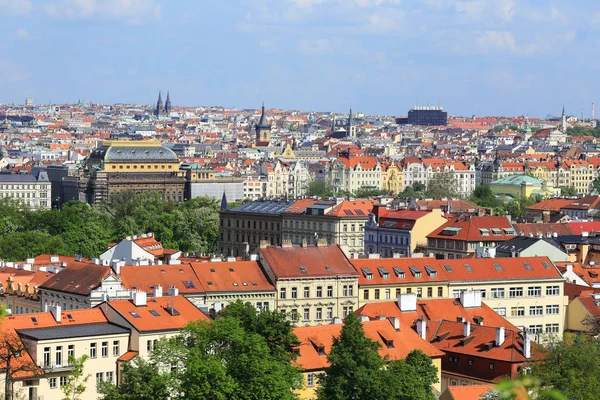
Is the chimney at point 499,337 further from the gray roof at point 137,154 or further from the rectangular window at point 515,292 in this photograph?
the gray roof at point 137,154

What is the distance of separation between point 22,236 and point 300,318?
134 feet

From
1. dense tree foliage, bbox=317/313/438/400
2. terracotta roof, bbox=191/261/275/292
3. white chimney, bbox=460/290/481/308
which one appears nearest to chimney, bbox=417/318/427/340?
white chimney, bbox=460/290/481/308

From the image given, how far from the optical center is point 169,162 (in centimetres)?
17262

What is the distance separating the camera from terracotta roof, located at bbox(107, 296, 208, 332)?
152 ft

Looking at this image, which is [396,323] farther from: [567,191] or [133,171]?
[567,191]

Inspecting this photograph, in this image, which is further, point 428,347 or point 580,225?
point 580,225

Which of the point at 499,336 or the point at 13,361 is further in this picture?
the point at 499,336

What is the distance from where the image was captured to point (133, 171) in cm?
17062

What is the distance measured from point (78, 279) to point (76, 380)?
585 inches

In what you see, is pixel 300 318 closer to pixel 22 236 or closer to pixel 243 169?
pixel 22 236

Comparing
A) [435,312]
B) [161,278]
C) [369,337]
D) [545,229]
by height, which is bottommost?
[545,229]

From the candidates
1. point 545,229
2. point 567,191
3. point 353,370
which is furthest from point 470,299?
point 567,191

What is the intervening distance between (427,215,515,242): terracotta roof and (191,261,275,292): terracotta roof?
24.2 m

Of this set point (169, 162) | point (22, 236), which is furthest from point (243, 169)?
point (22, 236)
